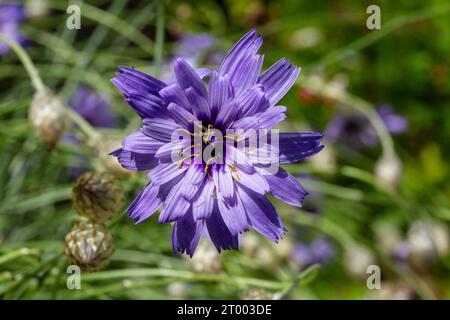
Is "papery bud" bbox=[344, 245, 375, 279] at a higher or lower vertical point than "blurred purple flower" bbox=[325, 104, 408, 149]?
lower

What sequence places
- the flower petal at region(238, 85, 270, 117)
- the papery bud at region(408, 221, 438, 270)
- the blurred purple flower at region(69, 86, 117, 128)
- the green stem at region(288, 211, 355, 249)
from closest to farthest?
the flower petal at region(238, 85, 270, 117) < the papery bud at region(408, 221, 438, 270) < the green stem at region(288, 211, 355, 249) < the blurred purple flower at region(69, 86, 117, 128)

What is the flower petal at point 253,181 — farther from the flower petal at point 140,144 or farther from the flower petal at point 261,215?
the flower petal at point 140,144

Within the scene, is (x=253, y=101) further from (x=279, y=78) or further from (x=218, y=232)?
(x=218, y=232)

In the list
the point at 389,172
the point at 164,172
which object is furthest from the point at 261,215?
the point at 389,172

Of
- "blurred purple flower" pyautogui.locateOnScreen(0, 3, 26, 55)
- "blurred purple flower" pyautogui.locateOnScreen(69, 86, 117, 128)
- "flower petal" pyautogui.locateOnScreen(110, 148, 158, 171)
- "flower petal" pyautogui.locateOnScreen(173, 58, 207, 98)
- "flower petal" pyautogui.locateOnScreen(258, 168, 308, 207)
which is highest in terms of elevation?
"blurred purple flower" pyautogui.locateOnScreen(0, 3, 26, 55)

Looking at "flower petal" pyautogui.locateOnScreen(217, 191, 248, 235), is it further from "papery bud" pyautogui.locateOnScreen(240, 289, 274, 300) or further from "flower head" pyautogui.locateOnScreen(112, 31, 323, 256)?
"papery bud" pyautogui.locateOnScreen(240, 289, 274, 300)

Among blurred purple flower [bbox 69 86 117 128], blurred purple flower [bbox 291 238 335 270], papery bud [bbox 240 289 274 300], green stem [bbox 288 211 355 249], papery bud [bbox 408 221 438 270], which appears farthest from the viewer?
blurred purple flower [bbox 291 238 335 270]

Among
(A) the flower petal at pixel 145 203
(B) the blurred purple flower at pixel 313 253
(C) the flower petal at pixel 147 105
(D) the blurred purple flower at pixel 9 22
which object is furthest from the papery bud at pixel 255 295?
(D) the blurred purple flower at pixel 9 22

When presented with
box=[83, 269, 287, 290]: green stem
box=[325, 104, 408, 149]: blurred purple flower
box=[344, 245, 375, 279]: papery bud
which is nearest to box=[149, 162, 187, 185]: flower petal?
box=[83, 269, 287, 290]: green stem
